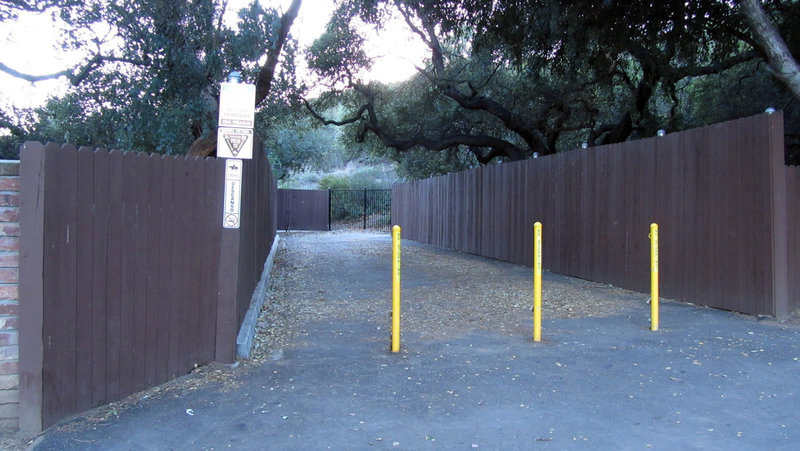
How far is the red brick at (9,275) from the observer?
3.87 m

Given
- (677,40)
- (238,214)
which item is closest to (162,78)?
(238,214)

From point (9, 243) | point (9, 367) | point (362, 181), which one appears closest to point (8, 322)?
point (9, 367)

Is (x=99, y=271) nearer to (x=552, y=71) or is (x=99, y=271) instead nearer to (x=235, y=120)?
(x=235, y=120)

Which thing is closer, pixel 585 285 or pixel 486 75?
pixel 585 285

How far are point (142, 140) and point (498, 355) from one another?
27.3ft

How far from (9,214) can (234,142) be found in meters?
2.02

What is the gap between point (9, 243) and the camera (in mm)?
3887

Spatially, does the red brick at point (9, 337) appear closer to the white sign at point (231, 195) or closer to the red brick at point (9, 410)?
the red brick at point (9, 410)

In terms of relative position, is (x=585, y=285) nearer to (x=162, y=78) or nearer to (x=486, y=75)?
(x=162, y=78)

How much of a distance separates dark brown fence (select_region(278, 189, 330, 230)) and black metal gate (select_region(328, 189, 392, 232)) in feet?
1.70

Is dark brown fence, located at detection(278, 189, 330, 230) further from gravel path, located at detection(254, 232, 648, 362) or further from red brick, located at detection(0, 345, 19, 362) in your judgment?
red brick, located at detection(0, 345, 19, 362)

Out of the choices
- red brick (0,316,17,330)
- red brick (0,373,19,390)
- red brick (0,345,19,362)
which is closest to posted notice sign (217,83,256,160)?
red brick (0,316,17,330)

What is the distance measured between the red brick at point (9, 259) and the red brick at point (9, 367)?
2.08 feet

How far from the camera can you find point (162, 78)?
31.6ft
